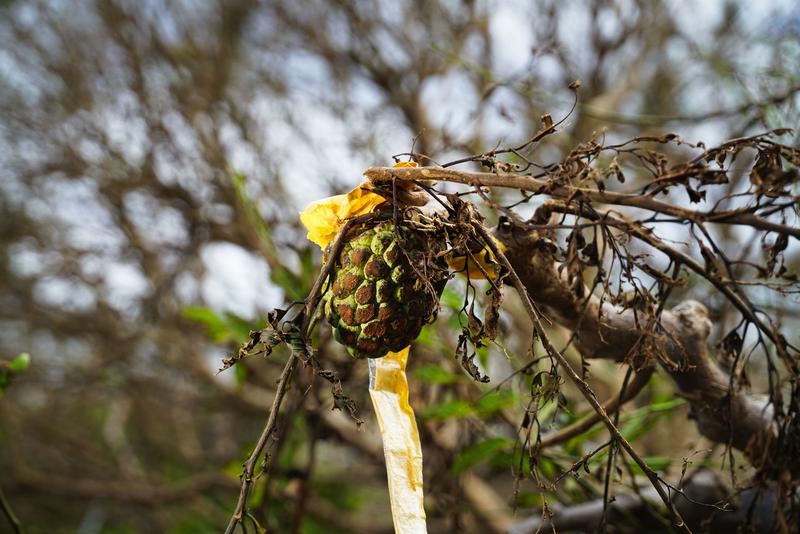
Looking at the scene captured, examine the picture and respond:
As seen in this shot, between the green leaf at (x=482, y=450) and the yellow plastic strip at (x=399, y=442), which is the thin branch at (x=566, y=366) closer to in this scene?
the yellow plastic strip at (x=399, y=442)

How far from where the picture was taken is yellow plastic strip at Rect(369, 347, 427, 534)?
0.85m

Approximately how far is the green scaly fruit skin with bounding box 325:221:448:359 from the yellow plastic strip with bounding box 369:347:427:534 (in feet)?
0.25

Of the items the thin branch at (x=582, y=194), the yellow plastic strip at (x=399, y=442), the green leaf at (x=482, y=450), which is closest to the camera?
the thin branch at (x=582, y=194)

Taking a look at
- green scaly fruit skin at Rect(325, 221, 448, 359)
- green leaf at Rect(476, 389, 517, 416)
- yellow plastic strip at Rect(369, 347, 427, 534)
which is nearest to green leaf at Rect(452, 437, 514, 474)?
green leaf at Rect(476, 389, 517, 416)

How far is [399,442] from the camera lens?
878 mm

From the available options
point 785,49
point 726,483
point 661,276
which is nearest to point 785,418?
point 661,276

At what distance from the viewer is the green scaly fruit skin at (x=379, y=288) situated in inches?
31.6

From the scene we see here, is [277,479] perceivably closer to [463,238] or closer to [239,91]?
[463,238]

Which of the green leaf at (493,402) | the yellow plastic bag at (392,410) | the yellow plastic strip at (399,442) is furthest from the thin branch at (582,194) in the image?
the green leaf at (493,402)

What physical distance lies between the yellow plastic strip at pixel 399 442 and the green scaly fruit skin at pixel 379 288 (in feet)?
0.25

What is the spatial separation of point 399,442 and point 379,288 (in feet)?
0.74

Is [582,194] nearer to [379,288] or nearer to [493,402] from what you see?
[379,288]

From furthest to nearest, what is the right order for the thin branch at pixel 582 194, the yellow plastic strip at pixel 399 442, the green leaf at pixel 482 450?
the green leaf at pixel 482 450, the yellow plastic strip at pixel 399 442, the thin branch at pixel 582 194

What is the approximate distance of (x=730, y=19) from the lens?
3.16m
